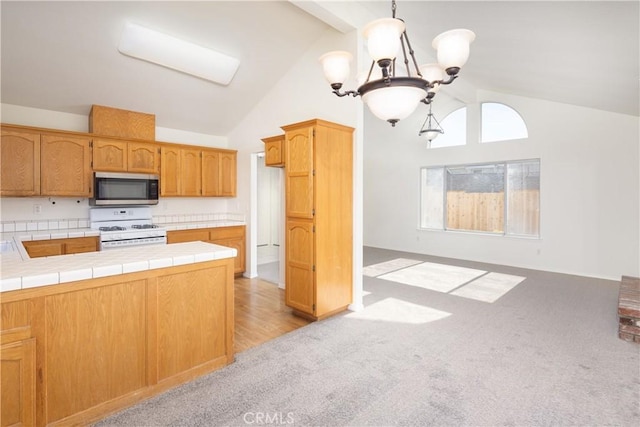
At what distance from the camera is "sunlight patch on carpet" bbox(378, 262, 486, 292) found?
4770mm

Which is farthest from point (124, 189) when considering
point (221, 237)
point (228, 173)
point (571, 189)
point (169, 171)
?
point (571, 189)

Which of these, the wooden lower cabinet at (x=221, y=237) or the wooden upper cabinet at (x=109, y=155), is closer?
the wooden upper cabinet at (x=109, y=155)

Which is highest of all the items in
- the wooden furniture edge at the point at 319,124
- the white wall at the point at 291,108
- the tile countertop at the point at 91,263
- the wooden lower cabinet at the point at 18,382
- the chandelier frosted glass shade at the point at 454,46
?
the white wall at the point at 291,108

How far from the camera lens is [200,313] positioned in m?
2.32

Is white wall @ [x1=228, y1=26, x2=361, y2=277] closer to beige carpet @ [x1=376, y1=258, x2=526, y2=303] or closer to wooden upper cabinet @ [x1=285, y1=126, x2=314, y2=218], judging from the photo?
wooden upper cabinet @ [x1=285, y1=126, x2=314, y2=218]

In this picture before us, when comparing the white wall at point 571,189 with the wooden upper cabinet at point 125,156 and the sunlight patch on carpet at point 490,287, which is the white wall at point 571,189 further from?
the wooden upper cabinet at point 125,156

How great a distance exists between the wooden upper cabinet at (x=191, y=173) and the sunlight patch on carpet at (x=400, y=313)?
318cm

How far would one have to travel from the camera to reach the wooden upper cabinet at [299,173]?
11.0 ft

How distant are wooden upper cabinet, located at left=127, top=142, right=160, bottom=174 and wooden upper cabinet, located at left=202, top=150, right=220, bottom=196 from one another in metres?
0.72

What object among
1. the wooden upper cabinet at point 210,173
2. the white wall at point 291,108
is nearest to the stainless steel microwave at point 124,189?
the wooden upper cabinet at point 210,173

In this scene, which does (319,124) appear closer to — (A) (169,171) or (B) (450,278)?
(A) (169,171)

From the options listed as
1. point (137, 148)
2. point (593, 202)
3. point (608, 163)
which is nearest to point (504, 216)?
point (593, 202)

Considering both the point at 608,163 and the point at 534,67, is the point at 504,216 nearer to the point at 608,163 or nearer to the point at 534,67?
the point at 608,163

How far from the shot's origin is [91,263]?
1.93 meters
